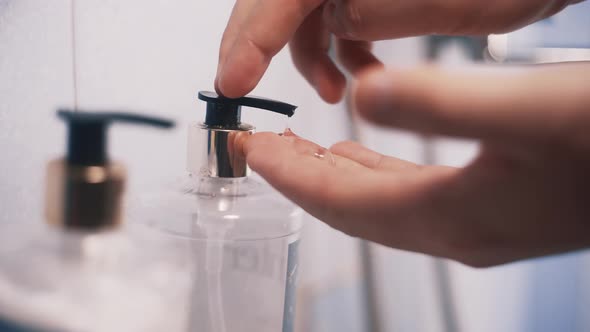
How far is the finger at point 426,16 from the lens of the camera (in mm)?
322

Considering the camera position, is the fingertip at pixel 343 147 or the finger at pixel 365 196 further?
the fingertip at pixel 343 147

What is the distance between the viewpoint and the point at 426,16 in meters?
0.33

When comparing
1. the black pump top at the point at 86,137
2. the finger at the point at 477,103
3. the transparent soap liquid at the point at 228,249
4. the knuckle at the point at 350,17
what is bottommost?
the transparent soap liquid at the point at 228,249

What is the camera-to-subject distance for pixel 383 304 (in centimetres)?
56

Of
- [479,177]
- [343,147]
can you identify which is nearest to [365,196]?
[479,177]

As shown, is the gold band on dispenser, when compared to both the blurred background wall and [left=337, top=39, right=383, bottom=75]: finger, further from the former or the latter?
[left=337, top=39, right=383, bottom=75]: finger

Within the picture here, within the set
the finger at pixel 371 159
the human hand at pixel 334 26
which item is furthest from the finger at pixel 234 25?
the finger at pixel 371 159

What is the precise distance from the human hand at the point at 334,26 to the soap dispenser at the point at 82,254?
0.38ft

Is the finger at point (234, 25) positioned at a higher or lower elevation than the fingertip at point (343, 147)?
higher

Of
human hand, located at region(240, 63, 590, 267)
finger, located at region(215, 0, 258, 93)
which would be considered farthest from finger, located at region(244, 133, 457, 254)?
finger, located at region(215, 0, 258, 93)

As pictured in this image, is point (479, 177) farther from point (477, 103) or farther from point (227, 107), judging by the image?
point (227, 107)

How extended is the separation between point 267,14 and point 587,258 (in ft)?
2.22

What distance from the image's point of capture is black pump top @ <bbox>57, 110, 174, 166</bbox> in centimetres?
20

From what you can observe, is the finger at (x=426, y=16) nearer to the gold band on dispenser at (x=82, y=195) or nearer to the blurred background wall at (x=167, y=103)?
the blurred background wall at (x=167, y=103)
